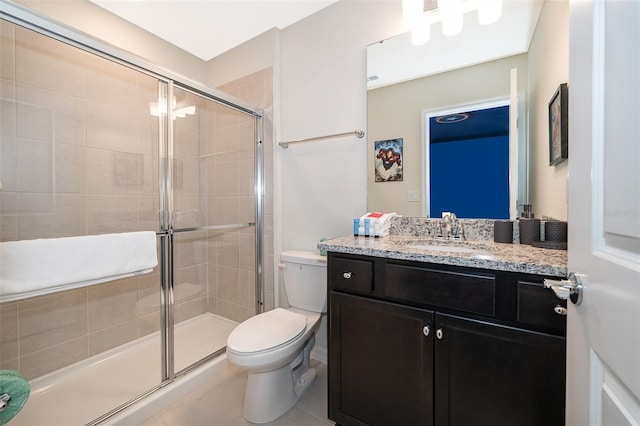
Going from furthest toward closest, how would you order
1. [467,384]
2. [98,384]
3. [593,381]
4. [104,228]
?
1. [104,228]
2. [98,384]
3. [467,384]
4. [593,381]

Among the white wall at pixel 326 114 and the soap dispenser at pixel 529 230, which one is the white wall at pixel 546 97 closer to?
the soap dispenser at pixel 529 230

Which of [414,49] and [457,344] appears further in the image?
[414,49]

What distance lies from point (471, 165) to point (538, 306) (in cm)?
84

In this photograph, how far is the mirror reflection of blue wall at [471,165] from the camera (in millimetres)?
1427

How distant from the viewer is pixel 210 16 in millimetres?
1975

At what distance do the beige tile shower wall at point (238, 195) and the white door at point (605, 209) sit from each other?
1870 millimetres

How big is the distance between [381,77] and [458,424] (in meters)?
1.79

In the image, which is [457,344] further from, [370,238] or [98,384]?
[98,384]

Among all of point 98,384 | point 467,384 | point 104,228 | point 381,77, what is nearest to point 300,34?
point 381,77

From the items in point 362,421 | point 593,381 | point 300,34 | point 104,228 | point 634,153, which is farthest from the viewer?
point 300,34

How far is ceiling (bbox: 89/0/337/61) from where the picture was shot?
6.10 ft

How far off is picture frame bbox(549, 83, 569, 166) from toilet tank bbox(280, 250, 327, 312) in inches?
48.6

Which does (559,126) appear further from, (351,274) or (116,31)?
(116,31)

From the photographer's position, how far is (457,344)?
103cm
